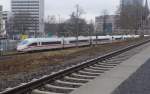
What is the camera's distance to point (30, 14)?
161125 millimetres

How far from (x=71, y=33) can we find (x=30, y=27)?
3877 cm

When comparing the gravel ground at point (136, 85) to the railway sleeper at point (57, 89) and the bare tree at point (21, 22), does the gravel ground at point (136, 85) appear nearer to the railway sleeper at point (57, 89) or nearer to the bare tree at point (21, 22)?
the railway sleeper at point (57, 89)

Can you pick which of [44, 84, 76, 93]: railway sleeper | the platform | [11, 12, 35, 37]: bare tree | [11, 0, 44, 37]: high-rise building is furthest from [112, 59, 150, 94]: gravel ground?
[11, 0, 44, 37]: high-rise building

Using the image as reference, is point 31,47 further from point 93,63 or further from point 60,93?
point 60,93

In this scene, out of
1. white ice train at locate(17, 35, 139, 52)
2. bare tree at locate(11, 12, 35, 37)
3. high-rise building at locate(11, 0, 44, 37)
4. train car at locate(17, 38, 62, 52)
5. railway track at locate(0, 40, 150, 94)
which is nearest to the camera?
railway track at locate(0, 40, 150, 94)

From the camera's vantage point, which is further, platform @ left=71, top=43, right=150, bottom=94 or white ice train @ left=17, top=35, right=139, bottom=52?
white ice train @ left=17, top=35, right=139, bottom=52

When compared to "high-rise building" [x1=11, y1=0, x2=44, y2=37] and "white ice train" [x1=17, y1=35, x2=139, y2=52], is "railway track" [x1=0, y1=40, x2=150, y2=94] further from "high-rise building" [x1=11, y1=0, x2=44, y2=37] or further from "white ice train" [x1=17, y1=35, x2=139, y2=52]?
"high-rise building" [x1=11, y1=0, x2=44, y2=37]

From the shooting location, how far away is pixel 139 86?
11078 mm

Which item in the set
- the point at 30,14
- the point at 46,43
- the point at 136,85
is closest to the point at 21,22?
the point at 30,14

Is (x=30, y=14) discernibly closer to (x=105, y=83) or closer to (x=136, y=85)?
(x=105, y=83)

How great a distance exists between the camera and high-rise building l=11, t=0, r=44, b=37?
153 m

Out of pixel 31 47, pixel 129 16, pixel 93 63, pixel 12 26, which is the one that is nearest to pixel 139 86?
pixel 93 63

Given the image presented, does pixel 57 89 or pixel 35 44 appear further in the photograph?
pixel 35 44

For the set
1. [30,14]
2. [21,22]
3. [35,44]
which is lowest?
[35,44]
